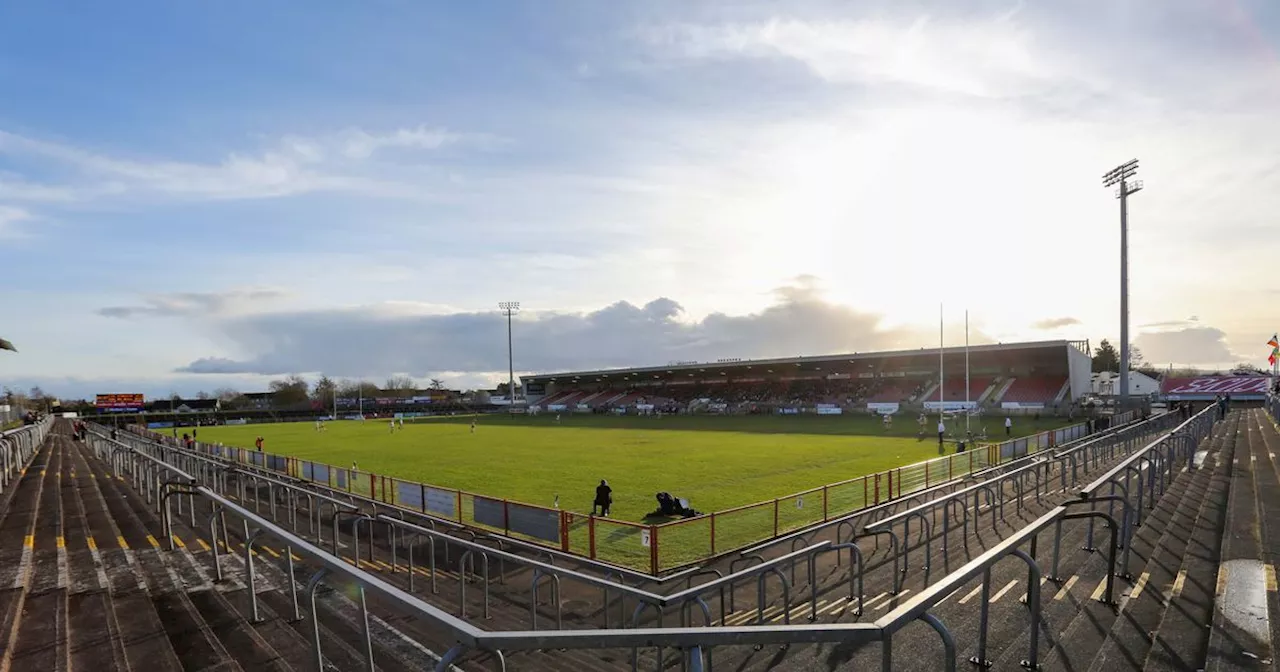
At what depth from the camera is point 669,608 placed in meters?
9.09

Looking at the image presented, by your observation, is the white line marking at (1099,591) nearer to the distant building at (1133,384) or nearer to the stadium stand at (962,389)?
the stadium stand at (962,389)

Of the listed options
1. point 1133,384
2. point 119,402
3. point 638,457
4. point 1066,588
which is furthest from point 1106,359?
point 119,402

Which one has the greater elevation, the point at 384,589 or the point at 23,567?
the point at 384,589

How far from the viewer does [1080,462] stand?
22.2 metres

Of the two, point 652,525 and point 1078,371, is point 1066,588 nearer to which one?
point 652,525

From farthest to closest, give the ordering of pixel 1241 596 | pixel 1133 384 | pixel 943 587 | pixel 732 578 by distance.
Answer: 1. pixel 1133 384
2. pixel 732 578
3. pixel 1241 596
4. pixel 943 587

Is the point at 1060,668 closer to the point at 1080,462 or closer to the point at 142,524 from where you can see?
the point at 142,524

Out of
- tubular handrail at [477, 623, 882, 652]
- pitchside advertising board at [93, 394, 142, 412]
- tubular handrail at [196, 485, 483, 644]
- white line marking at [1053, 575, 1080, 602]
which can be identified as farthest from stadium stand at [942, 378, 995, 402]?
pitchside advertising board at [93, 394, 142, 412]

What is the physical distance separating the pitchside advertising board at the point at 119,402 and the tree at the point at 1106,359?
179342mm

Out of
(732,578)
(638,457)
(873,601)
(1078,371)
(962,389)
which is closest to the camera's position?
(732,578)

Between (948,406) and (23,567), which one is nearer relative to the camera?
(23,567)

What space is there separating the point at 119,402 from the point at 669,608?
146 metres

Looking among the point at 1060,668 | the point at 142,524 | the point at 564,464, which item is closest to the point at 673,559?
the point at 1060,668

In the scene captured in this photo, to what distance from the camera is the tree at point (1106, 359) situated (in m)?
119
